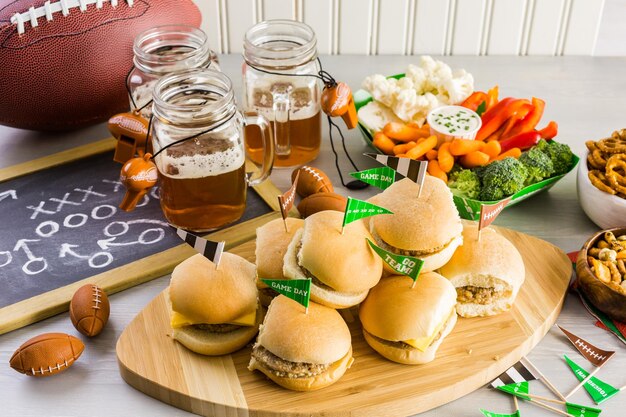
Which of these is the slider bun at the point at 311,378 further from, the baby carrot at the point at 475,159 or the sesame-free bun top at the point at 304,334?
the baby carrot at the point at 475,159

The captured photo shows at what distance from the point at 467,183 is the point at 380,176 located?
0.39 meters

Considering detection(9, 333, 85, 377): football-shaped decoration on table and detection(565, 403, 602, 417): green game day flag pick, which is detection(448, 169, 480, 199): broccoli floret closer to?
detection(565, 403, 602, 417): green game day flag pick

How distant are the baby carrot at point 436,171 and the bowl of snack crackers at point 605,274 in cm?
40

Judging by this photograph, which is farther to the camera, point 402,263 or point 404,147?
point 404,147

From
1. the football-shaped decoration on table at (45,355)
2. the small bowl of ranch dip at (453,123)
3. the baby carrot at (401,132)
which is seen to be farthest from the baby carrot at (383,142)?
the football-shaped decoration on table at (45,355)

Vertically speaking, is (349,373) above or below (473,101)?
below

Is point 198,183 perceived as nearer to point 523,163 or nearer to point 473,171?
point 473,171

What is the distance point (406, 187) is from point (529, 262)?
14.7 inches

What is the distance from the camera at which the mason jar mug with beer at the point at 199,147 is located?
1.59 meters

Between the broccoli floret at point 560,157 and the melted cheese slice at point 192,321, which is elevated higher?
the broccoli floret at point 560,157

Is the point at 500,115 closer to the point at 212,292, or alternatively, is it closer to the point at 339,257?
the point at 339,257

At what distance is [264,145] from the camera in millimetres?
1754

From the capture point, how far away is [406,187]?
152 cm

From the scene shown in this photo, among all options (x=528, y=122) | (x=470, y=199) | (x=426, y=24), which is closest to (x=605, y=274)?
(x=470, y=199)
